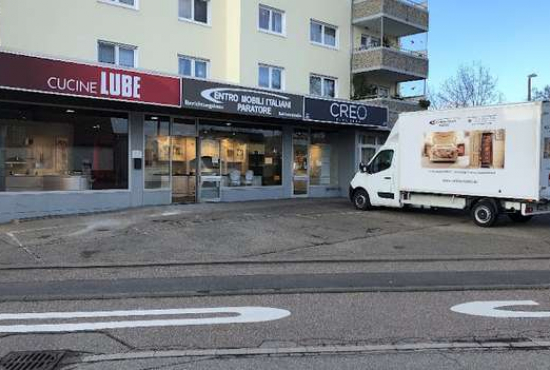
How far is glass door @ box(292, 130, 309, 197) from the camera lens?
76.0ft

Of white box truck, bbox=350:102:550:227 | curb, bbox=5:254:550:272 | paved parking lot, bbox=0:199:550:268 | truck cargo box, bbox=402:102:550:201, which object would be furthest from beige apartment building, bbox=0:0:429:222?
curb, bbox=5:254:550:272

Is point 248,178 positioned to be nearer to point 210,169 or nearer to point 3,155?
point 210,169

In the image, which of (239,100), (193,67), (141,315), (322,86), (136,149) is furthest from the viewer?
(322,86)

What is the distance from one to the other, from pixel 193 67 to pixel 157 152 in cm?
432

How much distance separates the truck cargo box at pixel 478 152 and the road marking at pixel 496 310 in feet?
25.1

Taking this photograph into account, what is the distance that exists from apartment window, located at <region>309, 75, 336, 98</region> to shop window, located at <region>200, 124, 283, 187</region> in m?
3.90

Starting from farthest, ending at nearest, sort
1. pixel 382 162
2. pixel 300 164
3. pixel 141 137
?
pixel 300 164 < pixel 382 162 < pixel 141 137

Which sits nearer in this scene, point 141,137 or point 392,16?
point 141,137

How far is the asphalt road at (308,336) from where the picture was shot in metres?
5.29

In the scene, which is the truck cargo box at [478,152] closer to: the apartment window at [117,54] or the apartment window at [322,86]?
the apartment window at [322,86]

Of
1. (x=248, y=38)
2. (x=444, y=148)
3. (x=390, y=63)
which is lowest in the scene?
(x=444, y=148)

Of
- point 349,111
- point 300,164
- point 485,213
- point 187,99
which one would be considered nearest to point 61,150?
point 187,99

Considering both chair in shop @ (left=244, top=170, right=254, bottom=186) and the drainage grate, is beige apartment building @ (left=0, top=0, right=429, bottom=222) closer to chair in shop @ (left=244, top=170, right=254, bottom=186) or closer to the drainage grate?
chair in shop @ (left=244, top=170, right=254, bottom=186)

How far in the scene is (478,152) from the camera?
15.3 metres
